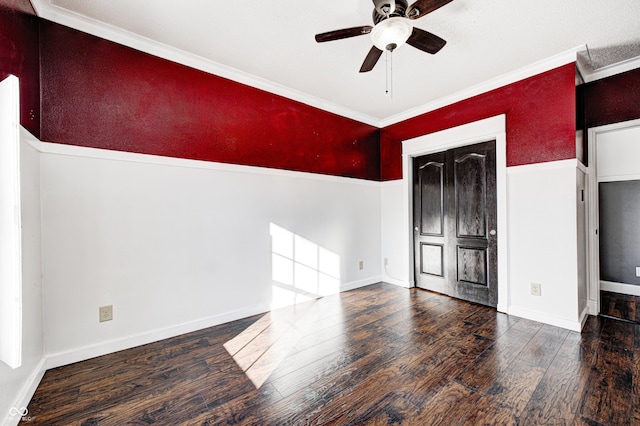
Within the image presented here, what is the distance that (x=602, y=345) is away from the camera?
90.4 inches

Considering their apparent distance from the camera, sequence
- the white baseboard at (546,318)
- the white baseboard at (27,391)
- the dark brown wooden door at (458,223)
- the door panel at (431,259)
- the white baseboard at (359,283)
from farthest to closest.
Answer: the white baseboard at (359,283) < the door panel at (431,259) < the dark brown wooden door at (458,223) < the white baseboard at (546,318) < the white baseboard at (27,391)

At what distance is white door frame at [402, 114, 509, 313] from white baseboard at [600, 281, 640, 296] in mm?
2208

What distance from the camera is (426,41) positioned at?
6.62 feet

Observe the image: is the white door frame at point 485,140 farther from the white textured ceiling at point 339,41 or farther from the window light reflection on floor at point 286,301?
the window light reflection on floor at point 286,301

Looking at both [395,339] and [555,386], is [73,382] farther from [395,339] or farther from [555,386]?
[555,386]

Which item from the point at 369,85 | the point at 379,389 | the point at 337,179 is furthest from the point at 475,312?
the point at 369,85

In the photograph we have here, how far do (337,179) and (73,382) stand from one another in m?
3.22

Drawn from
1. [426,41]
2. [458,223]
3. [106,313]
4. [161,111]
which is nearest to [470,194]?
[458,223]

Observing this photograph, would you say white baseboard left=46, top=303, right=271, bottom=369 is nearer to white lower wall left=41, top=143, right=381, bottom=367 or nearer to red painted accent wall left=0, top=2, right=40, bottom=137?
white lower wall left=41, top=143, right=381, bottom=367

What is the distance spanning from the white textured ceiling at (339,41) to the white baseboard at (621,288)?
300cm

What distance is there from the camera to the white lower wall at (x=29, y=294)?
1.51 meters

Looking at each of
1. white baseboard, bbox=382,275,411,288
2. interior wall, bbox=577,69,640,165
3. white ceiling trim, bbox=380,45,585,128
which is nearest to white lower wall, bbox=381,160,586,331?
interior wall, bbox=577,69,640,165

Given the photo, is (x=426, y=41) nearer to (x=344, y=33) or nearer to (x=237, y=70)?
(x=344, y=33)

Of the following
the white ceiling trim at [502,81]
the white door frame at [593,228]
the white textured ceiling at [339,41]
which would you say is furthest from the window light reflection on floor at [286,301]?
the white door frame at [593,228]
